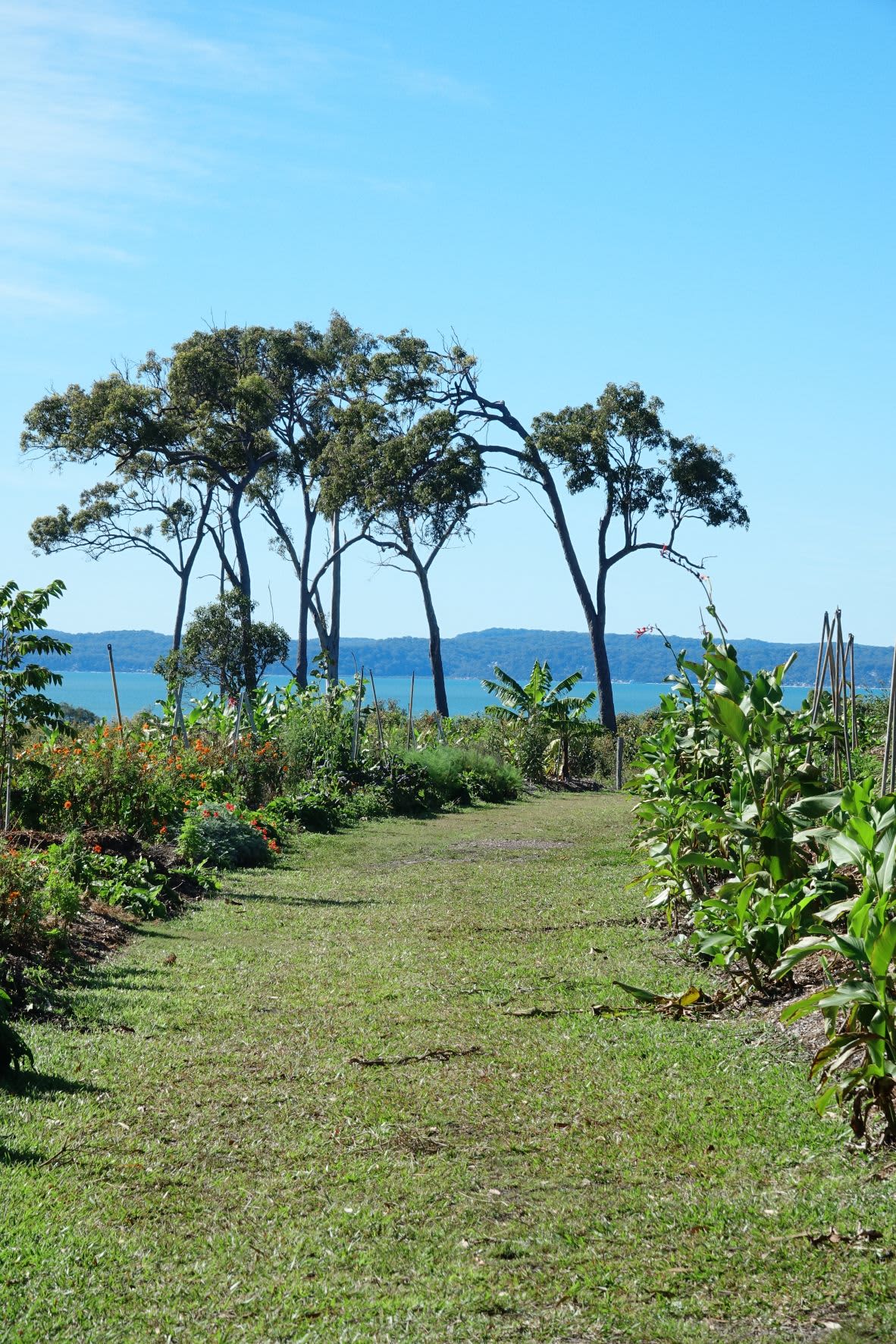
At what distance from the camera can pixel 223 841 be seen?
40.4 feet

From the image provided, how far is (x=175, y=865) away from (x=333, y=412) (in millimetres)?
26145

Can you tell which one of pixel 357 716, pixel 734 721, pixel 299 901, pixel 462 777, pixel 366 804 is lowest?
pixel 299 901

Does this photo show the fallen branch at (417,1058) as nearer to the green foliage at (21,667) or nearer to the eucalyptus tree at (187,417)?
the green foliage at (21,667)

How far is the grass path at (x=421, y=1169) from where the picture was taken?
3.55 metres

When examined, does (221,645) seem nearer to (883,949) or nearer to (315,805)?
(315,805)

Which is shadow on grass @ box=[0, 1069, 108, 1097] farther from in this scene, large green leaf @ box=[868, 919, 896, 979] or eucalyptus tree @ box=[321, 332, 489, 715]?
eucalyptus tree @ box=[321, 332, 489, 715]

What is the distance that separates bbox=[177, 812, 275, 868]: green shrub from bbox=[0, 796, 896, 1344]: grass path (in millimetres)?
3585

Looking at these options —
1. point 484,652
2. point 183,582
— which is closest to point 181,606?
point 183,582

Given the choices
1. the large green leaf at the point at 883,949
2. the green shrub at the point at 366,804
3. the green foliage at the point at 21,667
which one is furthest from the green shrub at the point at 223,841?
the large green leaf at the point at 883,949

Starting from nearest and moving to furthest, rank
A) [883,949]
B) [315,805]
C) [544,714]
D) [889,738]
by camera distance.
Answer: [883,949] → [889,738] → [315,805] → [544,714]

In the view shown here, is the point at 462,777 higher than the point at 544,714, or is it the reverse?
the point at 544,714

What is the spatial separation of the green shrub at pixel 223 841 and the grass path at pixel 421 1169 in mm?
3585

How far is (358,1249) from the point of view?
3920mm

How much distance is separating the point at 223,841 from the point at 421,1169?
8.08 meters
